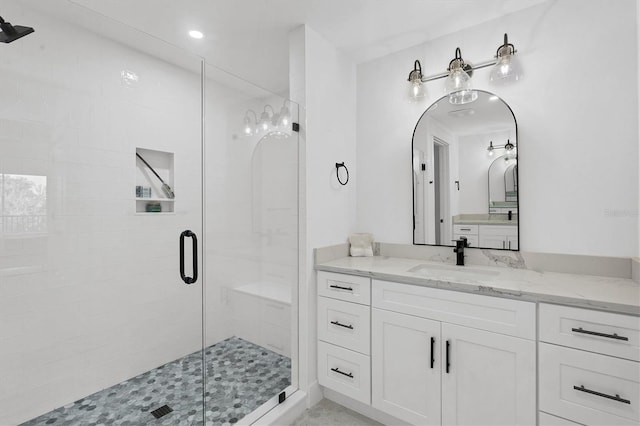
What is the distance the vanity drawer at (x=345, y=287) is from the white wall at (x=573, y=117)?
3.47 ft

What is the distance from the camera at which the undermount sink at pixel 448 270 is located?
1.88 meters

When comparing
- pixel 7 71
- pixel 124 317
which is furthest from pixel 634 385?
pixel 7 71

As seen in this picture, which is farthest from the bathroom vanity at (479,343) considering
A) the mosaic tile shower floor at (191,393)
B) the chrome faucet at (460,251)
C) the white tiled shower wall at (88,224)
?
the white tiled shower wall at (88,224)

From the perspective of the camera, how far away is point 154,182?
1602 mm

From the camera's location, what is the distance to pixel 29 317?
125 centimetres

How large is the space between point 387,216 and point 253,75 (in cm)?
177

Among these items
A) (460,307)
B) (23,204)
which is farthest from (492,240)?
(23,204)

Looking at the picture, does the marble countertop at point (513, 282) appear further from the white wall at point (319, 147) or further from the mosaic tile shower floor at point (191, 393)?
the mosaic tile shower floor at point (191, 393)

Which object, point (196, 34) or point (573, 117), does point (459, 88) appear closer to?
point (573, 117)

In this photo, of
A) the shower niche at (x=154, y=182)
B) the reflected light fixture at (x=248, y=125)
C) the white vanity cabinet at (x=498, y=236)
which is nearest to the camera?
the shower niche at (x=154, y=182)

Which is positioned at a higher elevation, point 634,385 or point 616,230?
point 616,230

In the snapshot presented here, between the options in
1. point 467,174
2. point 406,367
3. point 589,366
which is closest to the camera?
point 589,366

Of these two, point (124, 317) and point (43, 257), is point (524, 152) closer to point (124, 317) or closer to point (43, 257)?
point (124, 317)

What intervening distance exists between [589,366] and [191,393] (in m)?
1.85
